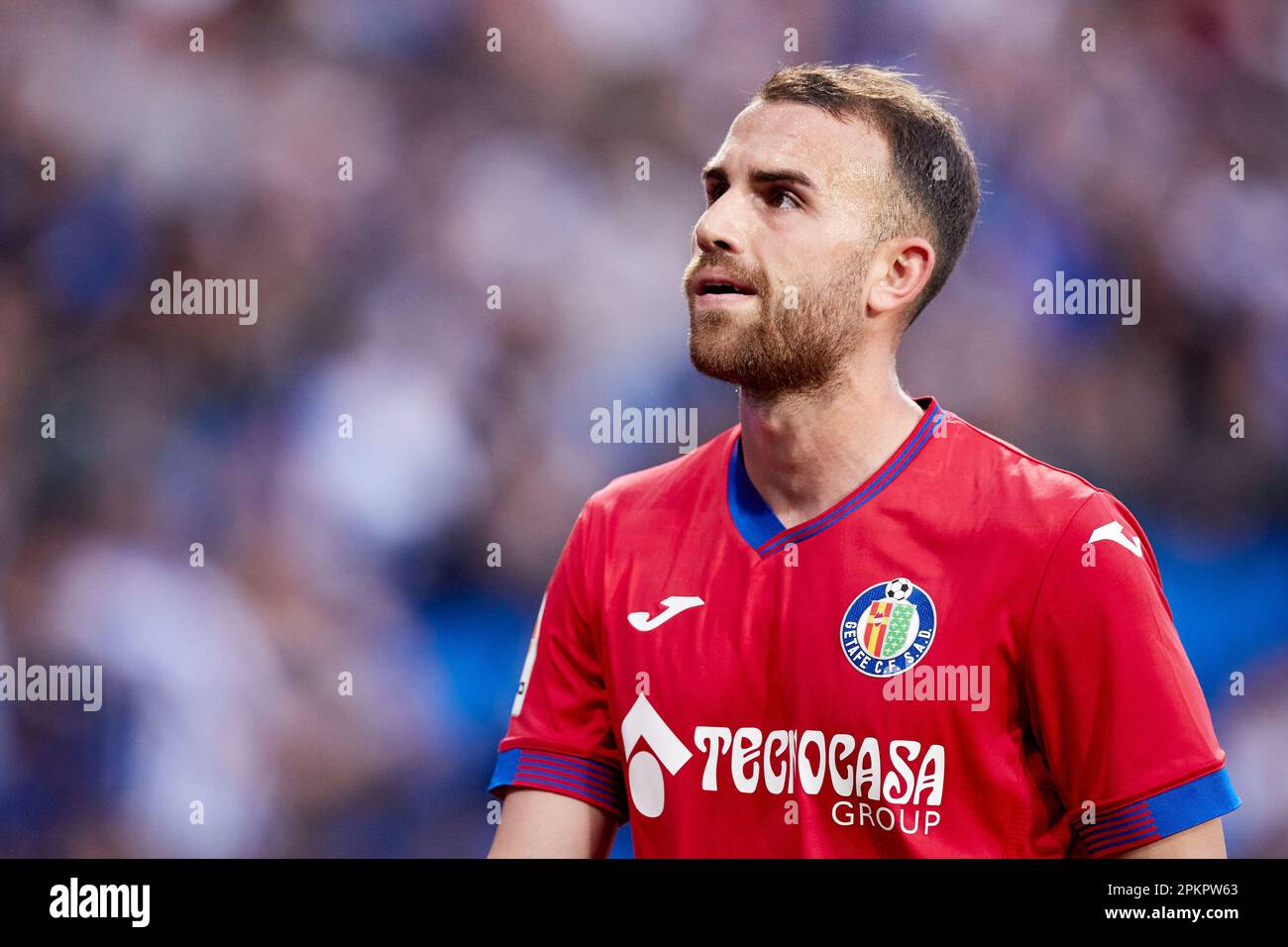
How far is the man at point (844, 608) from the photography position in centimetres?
172

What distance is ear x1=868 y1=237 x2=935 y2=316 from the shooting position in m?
2.07

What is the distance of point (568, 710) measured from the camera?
2047 millimetres

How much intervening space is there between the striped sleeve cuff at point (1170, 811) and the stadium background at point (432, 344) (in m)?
1.87

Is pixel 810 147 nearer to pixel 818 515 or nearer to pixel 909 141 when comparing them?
pixel 909 141

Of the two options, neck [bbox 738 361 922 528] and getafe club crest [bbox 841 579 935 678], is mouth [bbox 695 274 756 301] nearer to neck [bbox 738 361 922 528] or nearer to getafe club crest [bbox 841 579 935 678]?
neck [bbox 738 361 922 528]

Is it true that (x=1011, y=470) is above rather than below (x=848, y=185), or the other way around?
below

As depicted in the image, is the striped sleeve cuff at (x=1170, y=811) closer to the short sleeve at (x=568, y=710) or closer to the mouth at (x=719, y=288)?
the short sleeve at (x=568, y=710)

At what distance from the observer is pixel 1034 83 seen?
356cm

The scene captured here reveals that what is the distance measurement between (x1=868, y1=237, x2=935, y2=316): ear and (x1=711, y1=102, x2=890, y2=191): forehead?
0.41 feet

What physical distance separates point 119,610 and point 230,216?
3.73ft

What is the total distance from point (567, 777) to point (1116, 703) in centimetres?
82

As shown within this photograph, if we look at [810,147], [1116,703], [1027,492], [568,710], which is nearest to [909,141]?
[810,147]

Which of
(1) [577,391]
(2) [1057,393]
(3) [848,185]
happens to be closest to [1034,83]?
(2) [1057,393]
